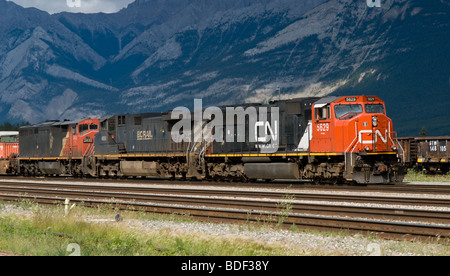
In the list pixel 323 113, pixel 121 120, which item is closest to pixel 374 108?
pixel 323 113

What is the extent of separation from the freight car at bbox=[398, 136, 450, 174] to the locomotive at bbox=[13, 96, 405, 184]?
19.4ft

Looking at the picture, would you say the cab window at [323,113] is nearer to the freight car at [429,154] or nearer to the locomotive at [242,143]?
the locomotive at [242,143]

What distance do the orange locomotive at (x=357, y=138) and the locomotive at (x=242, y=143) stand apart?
1.7 inches

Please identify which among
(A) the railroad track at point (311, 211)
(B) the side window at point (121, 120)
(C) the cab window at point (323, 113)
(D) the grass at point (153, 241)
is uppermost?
(B) the side window at point (121, 120)

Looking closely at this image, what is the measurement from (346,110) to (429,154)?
14.8 m

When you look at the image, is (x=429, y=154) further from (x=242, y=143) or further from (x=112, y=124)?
(x=112, y=124)

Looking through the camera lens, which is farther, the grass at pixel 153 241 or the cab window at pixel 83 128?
the cab window at pixel 83 128

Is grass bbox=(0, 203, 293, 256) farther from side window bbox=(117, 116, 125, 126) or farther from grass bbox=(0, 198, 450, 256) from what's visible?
side window bbox=(117, 116, 125, 126)

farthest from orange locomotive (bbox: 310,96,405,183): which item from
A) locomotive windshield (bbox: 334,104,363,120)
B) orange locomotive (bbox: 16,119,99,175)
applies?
orange locomotive (bbox: 16,119,99,175)

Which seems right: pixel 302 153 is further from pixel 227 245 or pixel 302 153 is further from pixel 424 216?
pixel 227 245

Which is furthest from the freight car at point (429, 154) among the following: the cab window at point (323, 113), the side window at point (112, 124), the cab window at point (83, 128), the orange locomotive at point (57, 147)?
the cab window at point (83, 128)

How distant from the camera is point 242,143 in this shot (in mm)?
28547

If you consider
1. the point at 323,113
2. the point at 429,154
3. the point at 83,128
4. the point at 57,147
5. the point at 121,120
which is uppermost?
the point at 121,120

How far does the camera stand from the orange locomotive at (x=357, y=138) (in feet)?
78.5
